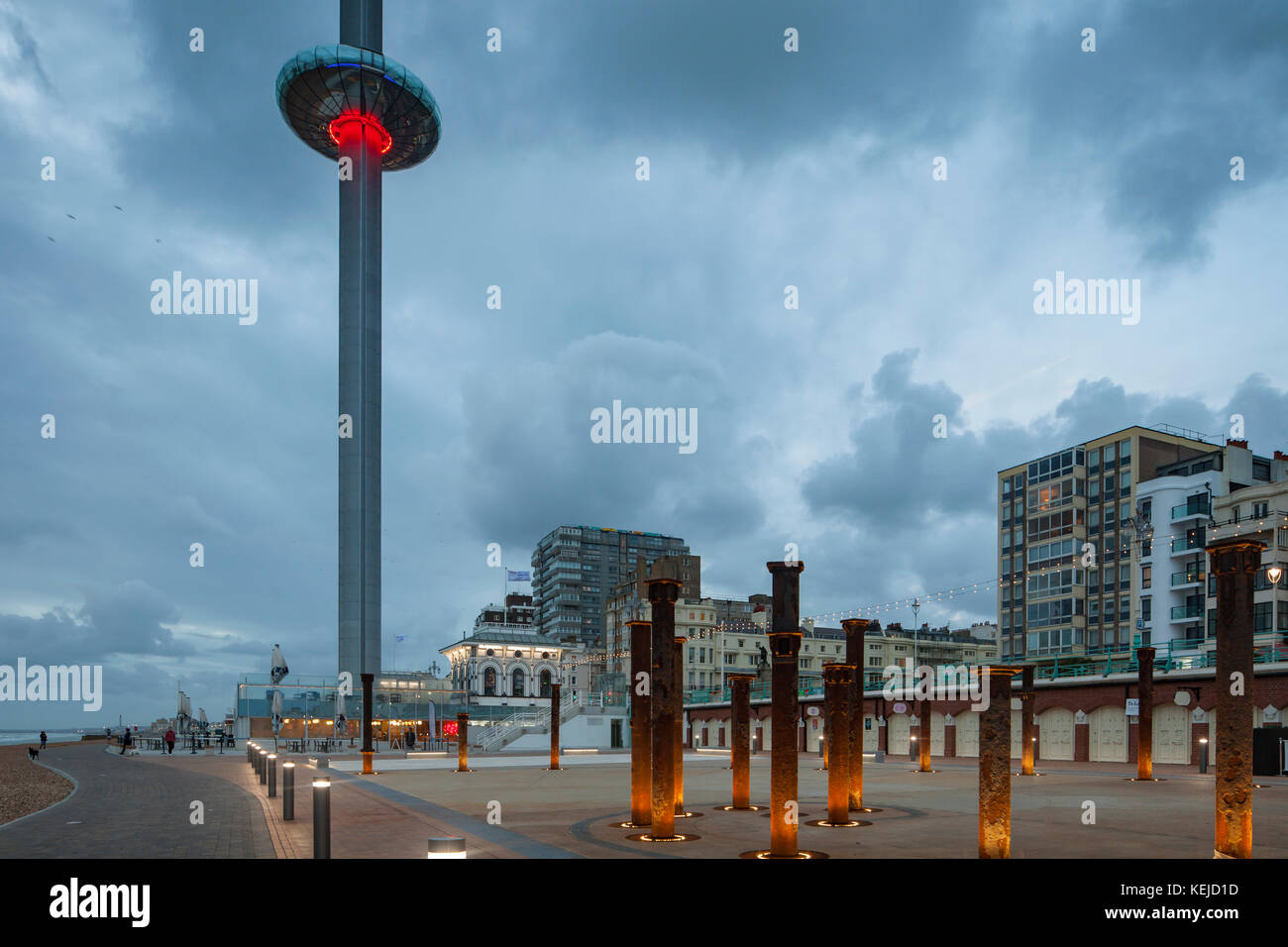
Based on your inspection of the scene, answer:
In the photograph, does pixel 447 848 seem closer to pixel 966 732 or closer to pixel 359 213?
pixel 966 732

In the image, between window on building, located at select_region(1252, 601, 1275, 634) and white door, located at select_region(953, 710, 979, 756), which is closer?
white door, located at select_region(953, 710, 979, 756)

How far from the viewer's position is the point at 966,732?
53.0 m

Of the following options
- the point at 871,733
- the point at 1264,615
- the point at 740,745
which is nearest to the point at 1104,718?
the point at 871,733

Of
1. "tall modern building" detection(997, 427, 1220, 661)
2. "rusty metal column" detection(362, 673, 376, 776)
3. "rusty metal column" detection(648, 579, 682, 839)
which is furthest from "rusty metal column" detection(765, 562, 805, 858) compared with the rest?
"tall modern building" detection(997, 427, 1220, 661)

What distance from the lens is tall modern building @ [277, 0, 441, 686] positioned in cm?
9694

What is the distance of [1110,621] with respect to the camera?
8556 cm

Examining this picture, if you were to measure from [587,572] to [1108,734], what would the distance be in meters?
143

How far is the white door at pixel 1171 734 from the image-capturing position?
42.4 m

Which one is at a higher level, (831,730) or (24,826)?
(831,730)

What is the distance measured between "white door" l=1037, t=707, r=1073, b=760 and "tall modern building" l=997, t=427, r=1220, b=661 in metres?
37.0

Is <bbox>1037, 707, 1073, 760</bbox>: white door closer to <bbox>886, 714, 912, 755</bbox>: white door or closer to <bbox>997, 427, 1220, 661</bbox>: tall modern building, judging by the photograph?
<bbox>886, 714, 912, 755</bbox>: white door
